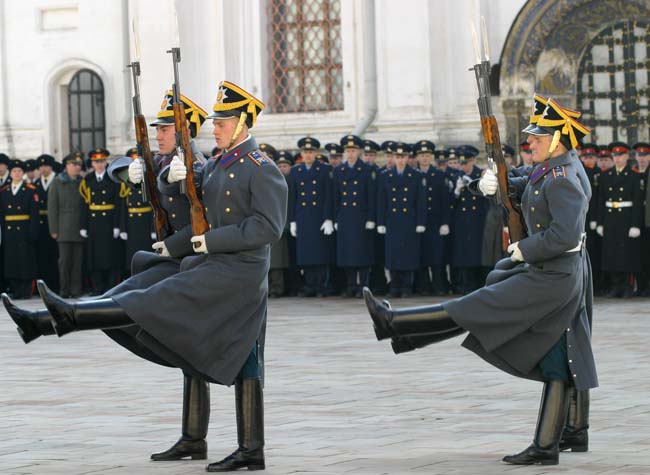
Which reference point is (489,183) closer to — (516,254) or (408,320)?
(516,254)

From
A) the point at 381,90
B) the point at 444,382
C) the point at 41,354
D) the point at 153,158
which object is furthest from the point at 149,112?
the point at 153,158

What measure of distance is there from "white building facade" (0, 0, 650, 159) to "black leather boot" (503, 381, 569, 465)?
472 inches

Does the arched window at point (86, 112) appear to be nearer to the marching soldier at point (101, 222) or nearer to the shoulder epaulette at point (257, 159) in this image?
the marching soldier at point (101, 222)

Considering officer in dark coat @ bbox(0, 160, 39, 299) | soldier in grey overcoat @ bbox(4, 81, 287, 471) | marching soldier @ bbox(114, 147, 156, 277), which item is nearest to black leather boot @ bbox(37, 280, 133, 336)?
soldier in grey overcoat @ bbox(4, 81, 287, 471)

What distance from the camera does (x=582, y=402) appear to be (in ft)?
26.0

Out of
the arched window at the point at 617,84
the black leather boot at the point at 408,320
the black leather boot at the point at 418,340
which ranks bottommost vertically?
the black leather boot at the point at 418,340

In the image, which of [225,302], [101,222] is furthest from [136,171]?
[101,222]

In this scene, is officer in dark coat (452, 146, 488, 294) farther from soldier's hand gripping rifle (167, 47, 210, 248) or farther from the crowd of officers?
soldier's hand gripping rifle (167, 47, 210, 248)

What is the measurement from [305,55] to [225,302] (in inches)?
635

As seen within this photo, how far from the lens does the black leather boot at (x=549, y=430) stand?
747 cm

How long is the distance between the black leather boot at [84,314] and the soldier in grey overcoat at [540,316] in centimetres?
115

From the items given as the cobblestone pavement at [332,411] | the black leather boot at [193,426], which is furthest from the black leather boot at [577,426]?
the black leather boot at [193,426]

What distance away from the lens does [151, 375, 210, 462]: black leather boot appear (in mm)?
7750

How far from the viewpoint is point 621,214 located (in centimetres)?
1766
